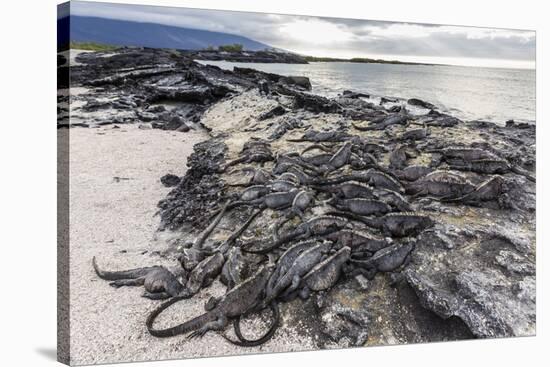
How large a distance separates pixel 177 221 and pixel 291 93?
2165 millimetres

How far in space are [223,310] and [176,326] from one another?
0.49 metres

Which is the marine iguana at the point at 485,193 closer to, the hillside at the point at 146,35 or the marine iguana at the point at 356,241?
the marine iguana at the point at 356,241

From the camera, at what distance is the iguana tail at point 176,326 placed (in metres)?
5.09

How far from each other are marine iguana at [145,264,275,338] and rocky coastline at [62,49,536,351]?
19 cm

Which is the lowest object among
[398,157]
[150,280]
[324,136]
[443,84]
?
[150,280]

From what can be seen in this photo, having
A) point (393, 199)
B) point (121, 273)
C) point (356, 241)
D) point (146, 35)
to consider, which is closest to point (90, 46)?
point (146, 35)

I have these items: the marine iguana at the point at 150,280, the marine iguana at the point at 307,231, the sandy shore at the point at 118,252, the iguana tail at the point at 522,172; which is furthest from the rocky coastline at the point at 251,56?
the iguana tail at the point at 522,172

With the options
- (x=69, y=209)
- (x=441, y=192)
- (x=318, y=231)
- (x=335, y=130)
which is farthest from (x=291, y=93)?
(x=69, y=209)

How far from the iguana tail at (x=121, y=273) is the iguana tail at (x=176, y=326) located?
39 centimetres

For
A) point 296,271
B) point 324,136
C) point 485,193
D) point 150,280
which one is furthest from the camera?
point 485,193

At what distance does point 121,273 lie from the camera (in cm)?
520

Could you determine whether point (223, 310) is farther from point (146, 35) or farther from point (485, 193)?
point (485, 193)

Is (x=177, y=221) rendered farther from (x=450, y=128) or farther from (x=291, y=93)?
(x=450, y=128)

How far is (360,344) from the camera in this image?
220 inches
